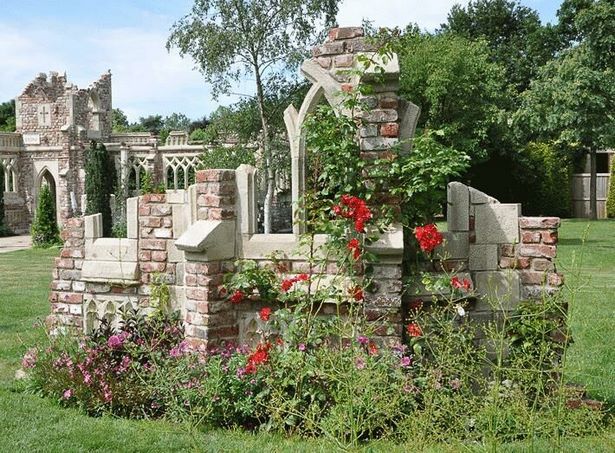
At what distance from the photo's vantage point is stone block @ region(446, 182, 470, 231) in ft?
18.1

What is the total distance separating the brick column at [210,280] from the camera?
5.64m

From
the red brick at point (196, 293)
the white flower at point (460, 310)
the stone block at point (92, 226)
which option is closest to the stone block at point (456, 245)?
the white flower at point (460, 310)

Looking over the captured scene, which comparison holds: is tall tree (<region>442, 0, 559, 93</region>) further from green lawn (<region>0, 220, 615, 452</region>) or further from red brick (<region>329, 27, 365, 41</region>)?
red brick (<region>329, 27, 365, 41</region>)

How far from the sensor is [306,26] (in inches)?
822

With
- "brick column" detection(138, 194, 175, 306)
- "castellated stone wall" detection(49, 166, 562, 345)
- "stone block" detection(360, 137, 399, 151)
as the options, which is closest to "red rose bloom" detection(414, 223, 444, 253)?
"castellated stone wall" detection(49, 166, 562, 345)

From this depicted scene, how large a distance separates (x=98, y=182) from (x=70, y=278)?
17571mm

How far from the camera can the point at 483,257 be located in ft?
18.3

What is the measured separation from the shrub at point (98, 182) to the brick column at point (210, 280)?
18.3m

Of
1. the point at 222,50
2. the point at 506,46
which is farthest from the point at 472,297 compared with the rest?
the point at 506,46

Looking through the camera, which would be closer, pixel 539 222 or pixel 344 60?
pixel 539 222

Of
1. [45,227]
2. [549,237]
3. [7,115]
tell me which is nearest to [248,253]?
[549,237]

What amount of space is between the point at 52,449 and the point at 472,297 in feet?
10.5

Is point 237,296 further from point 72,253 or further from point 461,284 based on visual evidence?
point 72,253

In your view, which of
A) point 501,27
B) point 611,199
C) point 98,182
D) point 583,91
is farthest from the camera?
point 501,27
